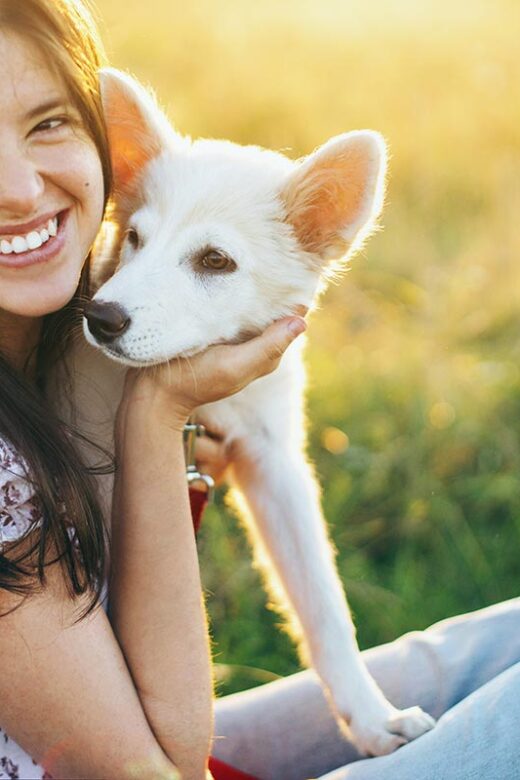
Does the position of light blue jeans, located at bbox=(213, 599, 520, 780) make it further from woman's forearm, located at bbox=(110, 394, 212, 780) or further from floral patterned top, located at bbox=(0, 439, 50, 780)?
floral patterned top, located at bbox=(0, 439, 50, 780)

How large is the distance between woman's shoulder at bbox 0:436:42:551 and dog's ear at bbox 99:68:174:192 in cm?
84

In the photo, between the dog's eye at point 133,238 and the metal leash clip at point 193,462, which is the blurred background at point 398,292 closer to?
the dog's eye at point 133,238

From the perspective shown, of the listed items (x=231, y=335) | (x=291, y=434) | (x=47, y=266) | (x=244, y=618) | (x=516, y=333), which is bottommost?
(x=244, y=618)

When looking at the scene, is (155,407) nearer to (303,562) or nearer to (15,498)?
(15,498)

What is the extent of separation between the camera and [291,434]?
95.2 inches

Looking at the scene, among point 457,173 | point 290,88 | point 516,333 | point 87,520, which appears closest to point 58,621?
point 87,520

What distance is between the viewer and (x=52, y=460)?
1.66 meters

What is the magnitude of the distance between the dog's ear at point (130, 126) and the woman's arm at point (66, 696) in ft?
3.24

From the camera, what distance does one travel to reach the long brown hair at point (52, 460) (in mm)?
1600

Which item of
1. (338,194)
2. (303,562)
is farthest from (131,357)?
(303,562)

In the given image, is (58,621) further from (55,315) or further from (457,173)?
(457,173)

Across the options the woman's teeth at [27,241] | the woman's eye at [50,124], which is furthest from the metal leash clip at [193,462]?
the woman's eye at [50,124]

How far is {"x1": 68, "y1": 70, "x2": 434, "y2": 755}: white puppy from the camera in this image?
194cm

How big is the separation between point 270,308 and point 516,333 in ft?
7.76
